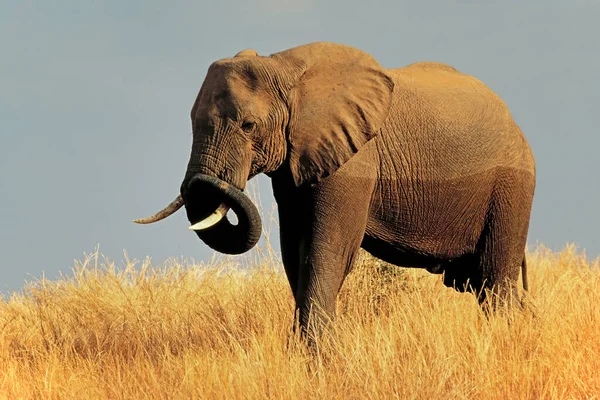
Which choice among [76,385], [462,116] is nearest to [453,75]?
[462,116]

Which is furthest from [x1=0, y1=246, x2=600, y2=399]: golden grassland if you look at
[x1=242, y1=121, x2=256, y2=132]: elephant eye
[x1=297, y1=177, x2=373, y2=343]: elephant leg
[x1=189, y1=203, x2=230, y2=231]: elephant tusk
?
[x1=242, y1=121, x2=256, y2=132]: elephant eye

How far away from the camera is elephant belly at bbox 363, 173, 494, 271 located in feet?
21.5

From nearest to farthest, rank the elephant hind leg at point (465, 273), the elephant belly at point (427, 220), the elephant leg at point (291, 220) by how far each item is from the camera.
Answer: the elephant leg at point (291, 220) → the elephant belly at point (427, 220) → the elephant hind leg at point (465, 273)

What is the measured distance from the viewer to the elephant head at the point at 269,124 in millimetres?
5676

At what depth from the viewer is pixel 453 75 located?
7.55m

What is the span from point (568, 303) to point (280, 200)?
3399mm

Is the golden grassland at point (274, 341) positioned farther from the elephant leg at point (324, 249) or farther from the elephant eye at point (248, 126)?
the elephant eye at point (248, 126)

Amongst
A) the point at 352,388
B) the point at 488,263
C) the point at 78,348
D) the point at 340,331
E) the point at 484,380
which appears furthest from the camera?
the point at 78,348

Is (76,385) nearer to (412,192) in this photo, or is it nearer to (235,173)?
(235,173)

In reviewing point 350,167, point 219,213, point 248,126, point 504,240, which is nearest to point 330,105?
point 350,167

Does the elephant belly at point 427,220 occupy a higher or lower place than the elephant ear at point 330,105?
lower

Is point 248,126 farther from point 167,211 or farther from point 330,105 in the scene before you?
point 167,211

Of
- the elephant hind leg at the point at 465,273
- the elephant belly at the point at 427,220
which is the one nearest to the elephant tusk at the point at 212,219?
the elephant belly at the point at 427,220

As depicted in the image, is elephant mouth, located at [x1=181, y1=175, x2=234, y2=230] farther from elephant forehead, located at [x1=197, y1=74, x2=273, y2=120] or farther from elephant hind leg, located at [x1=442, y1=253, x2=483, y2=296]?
elephant hind leg, located at [x1=442, y1=253, x2=483, y2=296]
